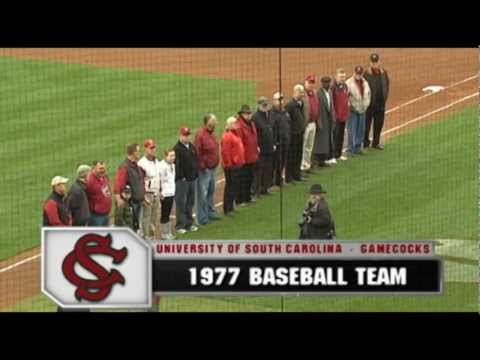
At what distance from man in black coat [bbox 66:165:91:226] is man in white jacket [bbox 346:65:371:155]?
3.16 m

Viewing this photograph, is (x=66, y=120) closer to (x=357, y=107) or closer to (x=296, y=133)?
(x=296, y=133)

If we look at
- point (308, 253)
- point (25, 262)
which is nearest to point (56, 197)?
point (25, 262)

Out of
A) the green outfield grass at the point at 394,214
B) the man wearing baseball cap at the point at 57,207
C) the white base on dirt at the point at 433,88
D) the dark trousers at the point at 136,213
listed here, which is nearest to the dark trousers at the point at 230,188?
the green outfield grass at the point at 394,214

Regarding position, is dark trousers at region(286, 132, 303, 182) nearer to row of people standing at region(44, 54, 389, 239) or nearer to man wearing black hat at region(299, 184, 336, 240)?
row of people standing at region(44, 54, 389, 239)

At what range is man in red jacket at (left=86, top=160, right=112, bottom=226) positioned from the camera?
2989cm

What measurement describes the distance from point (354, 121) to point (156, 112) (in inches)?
87.9

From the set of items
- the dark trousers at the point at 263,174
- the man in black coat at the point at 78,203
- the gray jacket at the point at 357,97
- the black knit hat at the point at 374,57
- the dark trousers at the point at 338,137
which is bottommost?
the man in black coat at the point at 78,203

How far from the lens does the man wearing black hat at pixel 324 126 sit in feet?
101

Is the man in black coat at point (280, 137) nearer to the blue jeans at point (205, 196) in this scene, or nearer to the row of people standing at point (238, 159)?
the row of people standing at point (238, 159)

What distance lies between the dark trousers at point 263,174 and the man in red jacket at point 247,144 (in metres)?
Result: 0.06

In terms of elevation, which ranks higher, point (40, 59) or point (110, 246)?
point (40, 59)

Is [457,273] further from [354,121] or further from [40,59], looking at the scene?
[40,59]

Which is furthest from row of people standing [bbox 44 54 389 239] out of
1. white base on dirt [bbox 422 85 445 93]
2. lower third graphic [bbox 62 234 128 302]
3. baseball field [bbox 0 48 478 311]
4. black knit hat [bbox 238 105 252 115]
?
white base on dirt [bbox 422 85 445 93]

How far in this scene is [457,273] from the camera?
3036 centimetres
